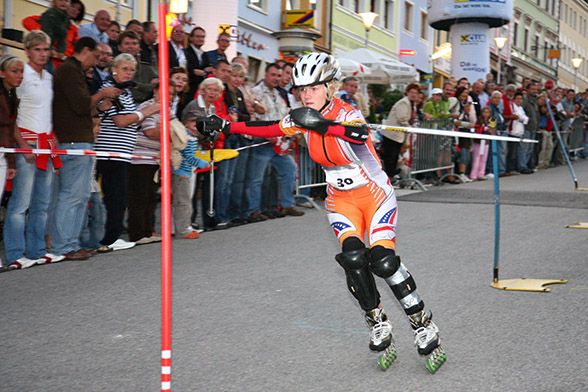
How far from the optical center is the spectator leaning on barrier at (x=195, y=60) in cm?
1188

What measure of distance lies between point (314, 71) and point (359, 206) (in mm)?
856

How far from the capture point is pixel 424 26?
139 feet

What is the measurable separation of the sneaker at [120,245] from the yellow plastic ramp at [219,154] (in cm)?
147

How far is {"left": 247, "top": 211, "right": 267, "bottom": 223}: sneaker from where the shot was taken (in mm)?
11508

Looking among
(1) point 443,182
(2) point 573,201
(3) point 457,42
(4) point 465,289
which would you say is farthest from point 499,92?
(4) point 465,289

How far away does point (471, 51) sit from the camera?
27453 mm

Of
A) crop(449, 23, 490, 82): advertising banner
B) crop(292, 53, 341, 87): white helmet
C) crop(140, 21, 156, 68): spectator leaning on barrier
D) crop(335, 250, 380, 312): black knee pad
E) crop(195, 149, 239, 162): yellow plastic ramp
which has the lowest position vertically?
Result: crop(335, 250, 380, 312): black knee pad

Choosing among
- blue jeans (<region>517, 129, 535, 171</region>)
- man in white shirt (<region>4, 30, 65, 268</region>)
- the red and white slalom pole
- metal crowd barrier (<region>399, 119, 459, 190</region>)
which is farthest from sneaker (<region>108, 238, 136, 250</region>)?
blue jeans (<region>517, 129, 535, 171</region>)

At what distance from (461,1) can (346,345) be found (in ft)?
78.1

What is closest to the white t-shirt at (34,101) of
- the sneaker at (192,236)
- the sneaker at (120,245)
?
the sneaker at (120,245)

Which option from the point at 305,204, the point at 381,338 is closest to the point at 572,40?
the point at 305,204

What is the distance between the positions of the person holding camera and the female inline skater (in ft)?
13.1

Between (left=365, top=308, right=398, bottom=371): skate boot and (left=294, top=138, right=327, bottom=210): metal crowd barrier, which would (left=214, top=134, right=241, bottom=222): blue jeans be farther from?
(left=365, top=308, right=398, bottom=371): skate boot

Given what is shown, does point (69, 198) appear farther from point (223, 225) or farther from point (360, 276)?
point (360, 276)
